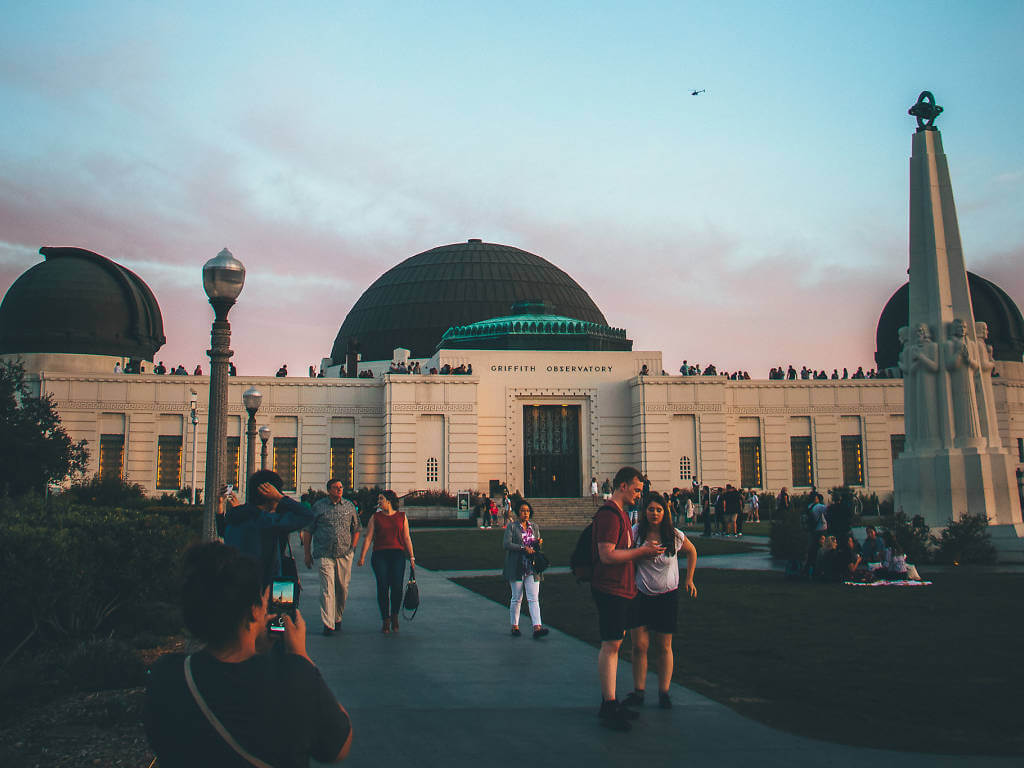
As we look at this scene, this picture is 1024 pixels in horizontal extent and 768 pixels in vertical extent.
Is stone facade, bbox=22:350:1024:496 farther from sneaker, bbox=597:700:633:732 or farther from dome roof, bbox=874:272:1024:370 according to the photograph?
sneaker, bbox=597:700:633:732

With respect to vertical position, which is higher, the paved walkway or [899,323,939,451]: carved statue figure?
[899,323,939,451]: carved statue figure

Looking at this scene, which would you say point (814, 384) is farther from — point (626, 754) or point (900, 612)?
point (626, 754)

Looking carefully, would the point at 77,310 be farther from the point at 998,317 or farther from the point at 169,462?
the point at 998,317

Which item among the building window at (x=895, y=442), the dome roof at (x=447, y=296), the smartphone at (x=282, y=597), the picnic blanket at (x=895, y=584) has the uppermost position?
the dome roof at (x=447, y=296)

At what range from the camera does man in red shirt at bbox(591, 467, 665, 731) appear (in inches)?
269

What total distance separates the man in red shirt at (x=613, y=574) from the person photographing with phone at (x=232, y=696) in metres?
4.23

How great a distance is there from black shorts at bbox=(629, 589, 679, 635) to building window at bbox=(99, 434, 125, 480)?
43637 mm

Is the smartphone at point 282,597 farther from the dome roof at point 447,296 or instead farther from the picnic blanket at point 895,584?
the dome roof at point 447,296

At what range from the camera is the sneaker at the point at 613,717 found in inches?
255

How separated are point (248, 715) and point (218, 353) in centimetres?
713

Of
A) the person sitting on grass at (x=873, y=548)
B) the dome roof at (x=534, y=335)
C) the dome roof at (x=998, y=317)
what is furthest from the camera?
the dome roof at (x=998, y=317)

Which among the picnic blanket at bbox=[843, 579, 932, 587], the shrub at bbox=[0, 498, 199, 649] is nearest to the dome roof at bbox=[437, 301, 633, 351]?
the picnic blanket at bbox=[843, 579, 932, 587]

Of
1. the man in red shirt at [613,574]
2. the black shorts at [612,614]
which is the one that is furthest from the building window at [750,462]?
the black shorts at [612,614]

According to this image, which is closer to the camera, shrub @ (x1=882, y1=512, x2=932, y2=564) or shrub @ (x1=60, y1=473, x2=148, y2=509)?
shrub @ (x1=882, y1=512, x2=932, y2=564)
